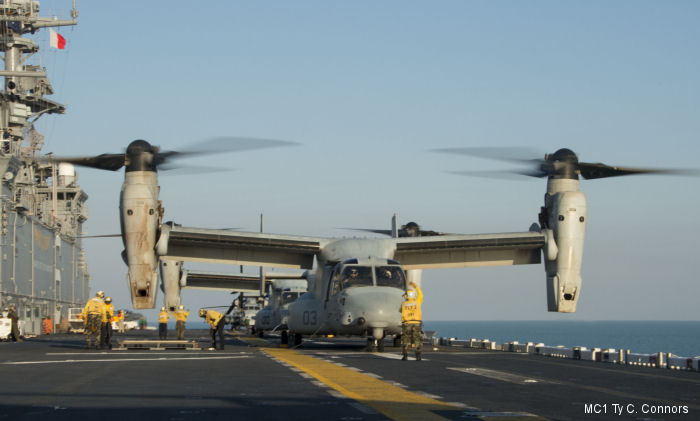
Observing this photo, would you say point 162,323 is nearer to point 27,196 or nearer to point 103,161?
point 103,161

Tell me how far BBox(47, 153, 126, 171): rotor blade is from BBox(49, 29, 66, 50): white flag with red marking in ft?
130

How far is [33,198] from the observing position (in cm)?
7494

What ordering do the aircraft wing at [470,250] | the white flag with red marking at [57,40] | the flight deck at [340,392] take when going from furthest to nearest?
the white flag with red marking at [57,40]
the aircraft wing at [470,250]
the flight deck at [340,392]

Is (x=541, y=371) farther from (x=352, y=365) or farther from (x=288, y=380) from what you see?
(x=288, y=380)

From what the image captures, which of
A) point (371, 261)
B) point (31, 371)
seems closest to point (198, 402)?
point (31, 371)

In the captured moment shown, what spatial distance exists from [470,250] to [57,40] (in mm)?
44358

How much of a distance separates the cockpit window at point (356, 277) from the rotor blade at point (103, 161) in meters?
8.93

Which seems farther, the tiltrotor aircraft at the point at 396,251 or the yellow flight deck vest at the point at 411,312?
the tiltrotor aircraft at the point at 396,251

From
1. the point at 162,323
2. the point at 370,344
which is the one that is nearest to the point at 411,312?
the point at 370,344

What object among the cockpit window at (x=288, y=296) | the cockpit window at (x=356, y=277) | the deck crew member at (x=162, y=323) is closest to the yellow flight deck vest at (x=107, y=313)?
the cockpit window at (x=356, y=277)

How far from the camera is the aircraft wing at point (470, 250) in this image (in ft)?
104

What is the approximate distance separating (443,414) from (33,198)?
71.9 meters

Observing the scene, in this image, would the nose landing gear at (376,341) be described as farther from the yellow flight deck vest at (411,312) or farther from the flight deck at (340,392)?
the flight deck at (340,392)

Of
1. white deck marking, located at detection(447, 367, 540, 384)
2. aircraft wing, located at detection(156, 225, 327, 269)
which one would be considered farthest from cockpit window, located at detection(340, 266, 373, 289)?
white deck marking, located at detection(447, 367, 540, 384)
